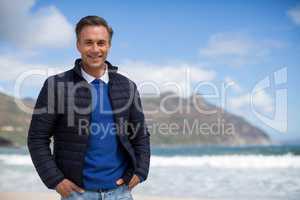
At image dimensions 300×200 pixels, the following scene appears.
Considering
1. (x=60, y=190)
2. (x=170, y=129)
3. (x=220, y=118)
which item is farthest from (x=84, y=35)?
(x=170, y=129)

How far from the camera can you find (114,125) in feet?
5.23

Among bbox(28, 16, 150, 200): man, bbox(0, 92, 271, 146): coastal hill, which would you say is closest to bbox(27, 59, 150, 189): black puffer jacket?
bbox(28, 16, 150, 200): man

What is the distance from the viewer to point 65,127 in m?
1.54

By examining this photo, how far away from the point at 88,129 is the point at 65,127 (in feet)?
0.24

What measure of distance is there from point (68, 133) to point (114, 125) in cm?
15

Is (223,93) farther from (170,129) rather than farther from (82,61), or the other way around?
(82,61)

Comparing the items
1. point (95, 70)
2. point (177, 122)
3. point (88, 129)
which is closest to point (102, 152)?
point (88, 129)

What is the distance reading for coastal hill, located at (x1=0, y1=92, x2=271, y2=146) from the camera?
88.4ft

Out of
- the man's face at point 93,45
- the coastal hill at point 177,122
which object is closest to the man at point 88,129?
the man's face at point 93,45

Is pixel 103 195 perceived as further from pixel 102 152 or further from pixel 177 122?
pixel 177 122

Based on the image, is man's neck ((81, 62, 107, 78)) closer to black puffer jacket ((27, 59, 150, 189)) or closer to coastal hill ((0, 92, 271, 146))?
black puffer jacket ((27, 59, 150, 189))

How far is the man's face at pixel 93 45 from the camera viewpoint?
62.4 inches

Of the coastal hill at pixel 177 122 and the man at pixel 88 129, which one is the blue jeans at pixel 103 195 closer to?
the man at pixel 88 129

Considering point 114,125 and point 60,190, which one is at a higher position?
point 114,125
